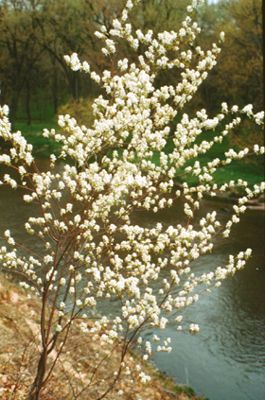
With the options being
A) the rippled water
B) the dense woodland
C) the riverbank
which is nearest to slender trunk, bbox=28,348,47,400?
the riverbank

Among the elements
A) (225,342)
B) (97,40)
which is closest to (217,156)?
(97,40)

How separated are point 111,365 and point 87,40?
52.9 meters

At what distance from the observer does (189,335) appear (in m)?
13.9

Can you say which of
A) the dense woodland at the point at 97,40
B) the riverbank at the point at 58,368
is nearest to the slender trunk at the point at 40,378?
the riverbank at the point at 58,368

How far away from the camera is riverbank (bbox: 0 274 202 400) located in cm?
865

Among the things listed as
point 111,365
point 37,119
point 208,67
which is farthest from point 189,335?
point 37,119

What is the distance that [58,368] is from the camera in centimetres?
975

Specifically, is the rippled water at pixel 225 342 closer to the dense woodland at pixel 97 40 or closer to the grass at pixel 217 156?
the grass at pixel 217 156

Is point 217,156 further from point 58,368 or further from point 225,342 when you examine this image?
point 58,368

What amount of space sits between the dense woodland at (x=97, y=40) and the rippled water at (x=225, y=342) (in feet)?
83.9

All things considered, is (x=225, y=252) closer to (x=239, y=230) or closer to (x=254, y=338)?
(x=239, y=230)

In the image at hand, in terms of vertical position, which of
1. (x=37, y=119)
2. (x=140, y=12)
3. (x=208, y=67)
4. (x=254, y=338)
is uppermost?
(x=37, y=119)

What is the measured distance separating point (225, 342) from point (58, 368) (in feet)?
18.4

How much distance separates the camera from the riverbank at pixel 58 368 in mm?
8648
